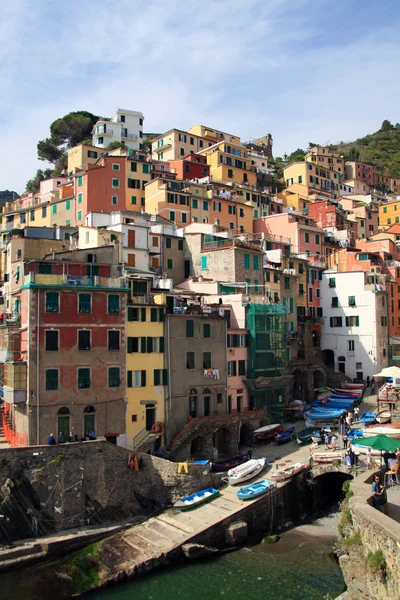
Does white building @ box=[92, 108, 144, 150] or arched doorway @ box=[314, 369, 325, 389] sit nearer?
arched doorway @ box=[314, 369, 325, 389]

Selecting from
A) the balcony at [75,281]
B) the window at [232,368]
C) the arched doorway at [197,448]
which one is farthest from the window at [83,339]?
the window at [232,368]

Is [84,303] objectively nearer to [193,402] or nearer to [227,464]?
[193,402]

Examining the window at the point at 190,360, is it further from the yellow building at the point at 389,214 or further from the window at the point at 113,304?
the yellow building at the point at 389,214

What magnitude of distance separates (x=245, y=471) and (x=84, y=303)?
15728 millimetres

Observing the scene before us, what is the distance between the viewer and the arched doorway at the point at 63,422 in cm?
3641

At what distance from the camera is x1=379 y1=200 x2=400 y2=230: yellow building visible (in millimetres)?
101125

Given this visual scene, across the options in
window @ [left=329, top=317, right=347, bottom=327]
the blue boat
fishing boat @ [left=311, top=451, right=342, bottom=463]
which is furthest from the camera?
window @ [left=329, top=317, right=347, bottom=327]

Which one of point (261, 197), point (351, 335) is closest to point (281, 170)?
point (261, 197)

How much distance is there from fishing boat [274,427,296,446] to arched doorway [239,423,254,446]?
2.07 metres

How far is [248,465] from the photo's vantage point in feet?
126

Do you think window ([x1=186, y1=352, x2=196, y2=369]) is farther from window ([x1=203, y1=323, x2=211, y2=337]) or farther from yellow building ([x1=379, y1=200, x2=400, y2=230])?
yellow building ([x1=379, y1=200, x2=400, y2=230])

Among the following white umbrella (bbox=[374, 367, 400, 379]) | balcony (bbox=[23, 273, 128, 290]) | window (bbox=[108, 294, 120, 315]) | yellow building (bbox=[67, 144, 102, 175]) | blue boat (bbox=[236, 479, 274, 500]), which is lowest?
blue boat (bbox=[236, 479, 274, 500])

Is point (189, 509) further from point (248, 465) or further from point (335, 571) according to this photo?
point (335, 571)

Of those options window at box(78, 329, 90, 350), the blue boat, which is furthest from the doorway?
the blue boat
